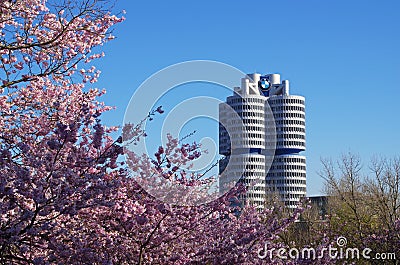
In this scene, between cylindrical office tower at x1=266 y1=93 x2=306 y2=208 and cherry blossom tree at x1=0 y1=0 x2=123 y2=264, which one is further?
cylindrical office tower at x1=266 y1=93 x2=306 y2=208

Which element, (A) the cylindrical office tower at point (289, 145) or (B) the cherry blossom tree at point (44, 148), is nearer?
(B) the cherry blossom tree at point (44, 148)

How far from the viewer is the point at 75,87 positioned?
9.38 meters

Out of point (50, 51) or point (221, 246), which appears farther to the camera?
point (50, 51)

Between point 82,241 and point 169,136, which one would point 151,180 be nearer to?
point 169,136

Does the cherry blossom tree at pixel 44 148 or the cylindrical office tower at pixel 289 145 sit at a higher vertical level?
the cylindrical office tower at pixel 289 145

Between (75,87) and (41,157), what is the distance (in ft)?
13.0

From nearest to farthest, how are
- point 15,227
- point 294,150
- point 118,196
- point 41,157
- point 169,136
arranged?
point 15,227
point 41,157
point 118,196
point 169,136
point 294,150

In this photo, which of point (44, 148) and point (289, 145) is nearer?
point (44, 148)

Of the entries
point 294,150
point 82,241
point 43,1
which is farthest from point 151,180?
point 294,150

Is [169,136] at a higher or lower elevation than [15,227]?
higher

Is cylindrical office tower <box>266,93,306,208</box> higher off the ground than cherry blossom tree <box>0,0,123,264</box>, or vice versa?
cylindrical office tower <box>266,93,306,208</box>

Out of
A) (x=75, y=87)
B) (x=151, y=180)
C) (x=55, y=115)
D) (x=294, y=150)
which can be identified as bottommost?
(x=151, y=180)

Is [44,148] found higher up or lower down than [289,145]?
lower down

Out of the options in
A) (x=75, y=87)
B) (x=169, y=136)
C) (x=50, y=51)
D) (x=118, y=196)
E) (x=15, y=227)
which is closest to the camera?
(x=15, y=227)
